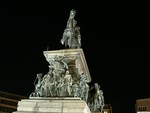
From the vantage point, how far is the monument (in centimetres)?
1592

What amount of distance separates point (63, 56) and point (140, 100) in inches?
2583

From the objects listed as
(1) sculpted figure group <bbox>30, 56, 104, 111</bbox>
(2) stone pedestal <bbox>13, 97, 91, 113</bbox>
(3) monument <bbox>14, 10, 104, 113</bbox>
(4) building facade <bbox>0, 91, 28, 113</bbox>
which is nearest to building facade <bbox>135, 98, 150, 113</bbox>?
(4) building facade <bbox>0, 91, 28, 113</bbox>

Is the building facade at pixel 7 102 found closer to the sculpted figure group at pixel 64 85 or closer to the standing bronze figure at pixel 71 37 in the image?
the standing bronze figure at pixel 71 37

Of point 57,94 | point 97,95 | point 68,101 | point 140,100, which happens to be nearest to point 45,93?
point 57,94

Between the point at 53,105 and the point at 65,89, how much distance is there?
150 centimetres

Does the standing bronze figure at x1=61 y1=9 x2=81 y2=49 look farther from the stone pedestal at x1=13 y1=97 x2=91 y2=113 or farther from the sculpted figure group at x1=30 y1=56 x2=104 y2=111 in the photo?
the stone pedestal at x1=13 y1=97 x2=91 y2=113

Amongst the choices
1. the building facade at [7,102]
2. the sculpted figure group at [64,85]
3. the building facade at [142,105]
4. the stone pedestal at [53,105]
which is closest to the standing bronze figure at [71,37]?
the sculpted figure group at [64,85]

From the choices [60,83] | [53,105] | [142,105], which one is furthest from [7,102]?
[53,105]

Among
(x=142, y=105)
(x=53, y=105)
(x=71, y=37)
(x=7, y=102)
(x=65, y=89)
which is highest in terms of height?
(x=7, y=102)

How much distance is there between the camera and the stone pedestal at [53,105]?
15484mm

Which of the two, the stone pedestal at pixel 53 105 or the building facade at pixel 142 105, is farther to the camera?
the building facade at pixel 142 105

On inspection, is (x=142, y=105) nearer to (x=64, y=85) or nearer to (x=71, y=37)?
(x=71, y=37)

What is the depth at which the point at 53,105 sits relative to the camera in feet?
52.5

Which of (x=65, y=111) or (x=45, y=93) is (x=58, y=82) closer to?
(x=45, y=93)
